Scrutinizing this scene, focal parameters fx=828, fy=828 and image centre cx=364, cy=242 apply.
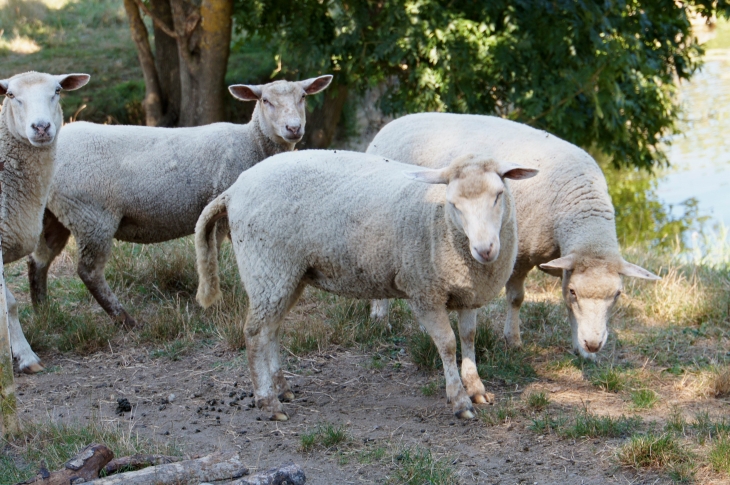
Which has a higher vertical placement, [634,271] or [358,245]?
[358,245]

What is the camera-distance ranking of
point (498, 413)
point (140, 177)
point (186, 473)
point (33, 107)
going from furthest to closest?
point (140, 177), point (33, 107), point (498, 413), point (186, 473)

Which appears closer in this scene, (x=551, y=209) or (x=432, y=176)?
(x=432, y=176)

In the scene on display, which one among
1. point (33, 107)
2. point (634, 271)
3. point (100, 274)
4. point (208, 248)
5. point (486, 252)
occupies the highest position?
point (33, 107)

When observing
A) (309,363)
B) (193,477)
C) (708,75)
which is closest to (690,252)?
(309,363)

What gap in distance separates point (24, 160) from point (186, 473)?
2.79 meters

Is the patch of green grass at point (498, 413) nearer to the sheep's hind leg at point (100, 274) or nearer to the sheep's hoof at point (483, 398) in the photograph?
the sheep's hoof at point (483, 398)

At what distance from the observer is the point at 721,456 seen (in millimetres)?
3734

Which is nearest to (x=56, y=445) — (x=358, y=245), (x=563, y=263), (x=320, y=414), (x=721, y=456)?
(x=320, y=414)

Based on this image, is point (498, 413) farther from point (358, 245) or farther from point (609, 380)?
point (358, 245)

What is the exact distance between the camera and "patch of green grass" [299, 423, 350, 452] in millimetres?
4141

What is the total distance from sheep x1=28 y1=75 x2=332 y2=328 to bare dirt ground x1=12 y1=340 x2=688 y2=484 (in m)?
Result: 0.86

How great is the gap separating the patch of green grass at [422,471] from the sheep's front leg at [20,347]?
277 centimetres

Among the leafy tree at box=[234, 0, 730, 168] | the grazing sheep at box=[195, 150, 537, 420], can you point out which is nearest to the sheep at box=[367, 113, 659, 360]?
the grazing sheep at box=[195, 150, 537, 420]

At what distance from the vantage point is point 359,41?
31.4 ft
